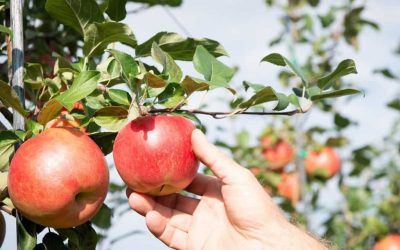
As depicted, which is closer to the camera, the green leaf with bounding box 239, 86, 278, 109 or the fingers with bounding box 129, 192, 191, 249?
the green leaf with bounding box 239, 86, 278, 109

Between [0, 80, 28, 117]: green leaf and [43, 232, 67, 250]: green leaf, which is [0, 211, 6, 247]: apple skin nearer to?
[43, 232, 67, 250]: green leaf

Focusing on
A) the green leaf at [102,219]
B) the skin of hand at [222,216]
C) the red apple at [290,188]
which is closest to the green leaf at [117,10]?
the skin of hand at [222,216]

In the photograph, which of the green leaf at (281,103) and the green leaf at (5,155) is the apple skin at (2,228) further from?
the green leaf at (281,103)

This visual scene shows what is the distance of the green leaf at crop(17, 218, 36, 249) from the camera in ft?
3.33

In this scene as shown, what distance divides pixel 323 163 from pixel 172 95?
2.46 metres

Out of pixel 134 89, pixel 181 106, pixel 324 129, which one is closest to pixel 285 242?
pixel 181 106

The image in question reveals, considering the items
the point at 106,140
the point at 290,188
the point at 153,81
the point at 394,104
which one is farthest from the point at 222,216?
the point at 394,104

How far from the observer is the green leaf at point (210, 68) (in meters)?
1.04

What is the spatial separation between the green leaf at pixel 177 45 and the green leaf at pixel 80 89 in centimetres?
17

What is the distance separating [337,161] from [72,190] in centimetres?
266

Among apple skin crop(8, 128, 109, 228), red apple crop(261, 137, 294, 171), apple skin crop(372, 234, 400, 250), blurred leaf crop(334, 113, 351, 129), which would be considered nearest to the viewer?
apple skin crop(8, 128, 109, 228)

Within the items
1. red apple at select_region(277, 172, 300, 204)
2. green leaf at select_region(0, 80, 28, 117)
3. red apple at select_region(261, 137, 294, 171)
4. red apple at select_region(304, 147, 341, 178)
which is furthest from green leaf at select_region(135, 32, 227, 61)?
red apple at select_region(304, 147, 341, 178)

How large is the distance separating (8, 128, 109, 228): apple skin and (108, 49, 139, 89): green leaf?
0.42 ft

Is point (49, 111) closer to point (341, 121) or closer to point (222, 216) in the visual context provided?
point (222, 216)
